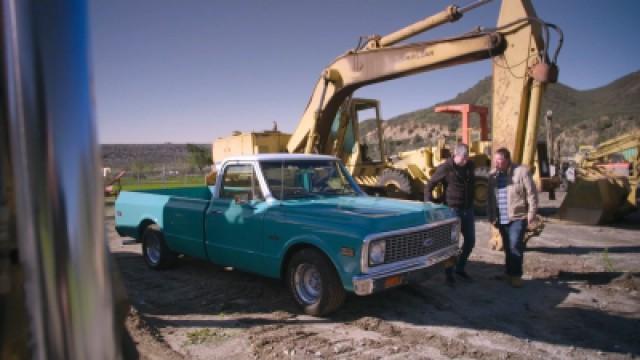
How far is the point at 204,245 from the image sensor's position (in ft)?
20.1

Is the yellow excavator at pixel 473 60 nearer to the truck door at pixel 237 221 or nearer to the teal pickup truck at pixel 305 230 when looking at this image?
the teal pickup truck at pixel 305 230

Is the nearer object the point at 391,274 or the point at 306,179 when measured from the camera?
the point at 391,274

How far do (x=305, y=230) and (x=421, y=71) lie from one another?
5.68 meters

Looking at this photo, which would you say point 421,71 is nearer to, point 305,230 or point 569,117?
point 305,230

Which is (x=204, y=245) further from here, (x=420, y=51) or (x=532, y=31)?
(x=532, y=31)

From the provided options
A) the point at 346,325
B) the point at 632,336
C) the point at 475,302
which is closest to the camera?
the point at 632,336

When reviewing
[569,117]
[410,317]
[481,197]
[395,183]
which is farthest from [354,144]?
[569,117]

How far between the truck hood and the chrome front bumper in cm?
41

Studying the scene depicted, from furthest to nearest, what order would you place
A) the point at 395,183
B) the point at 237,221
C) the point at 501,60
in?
the point at 395,183 → the point at 501,60 → the point at 237,221

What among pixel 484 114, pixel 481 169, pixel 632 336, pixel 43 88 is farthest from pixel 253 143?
pixel 43 88

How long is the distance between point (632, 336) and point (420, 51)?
634 cm

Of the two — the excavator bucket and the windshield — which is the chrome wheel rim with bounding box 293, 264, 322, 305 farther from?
the excavator bucket

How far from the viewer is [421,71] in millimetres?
9258

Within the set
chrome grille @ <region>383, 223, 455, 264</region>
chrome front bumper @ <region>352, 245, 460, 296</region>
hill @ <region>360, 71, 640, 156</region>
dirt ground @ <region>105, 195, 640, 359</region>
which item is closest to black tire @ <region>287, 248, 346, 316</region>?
dirt ground @ <region>105, 195, 640, 359</region>
